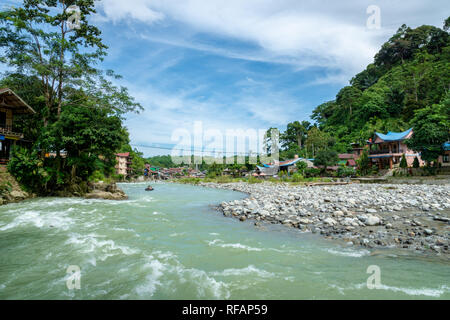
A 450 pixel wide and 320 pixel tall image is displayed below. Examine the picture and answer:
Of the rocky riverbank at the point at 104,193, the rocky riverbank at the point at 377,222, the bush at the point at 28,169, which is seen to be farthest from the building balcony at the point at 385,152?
the bush at the point at 28,169

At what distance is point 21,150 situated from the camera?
1391 centimetres

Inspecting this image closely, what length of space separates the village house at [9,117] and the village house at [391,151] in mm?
38467

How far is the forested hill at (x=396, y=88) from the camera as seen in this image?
120 feet

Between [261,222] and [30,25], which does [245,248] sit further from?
[30,25]

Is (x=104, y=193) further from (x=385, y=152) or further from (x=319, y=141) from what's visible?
(x=319, y=141)

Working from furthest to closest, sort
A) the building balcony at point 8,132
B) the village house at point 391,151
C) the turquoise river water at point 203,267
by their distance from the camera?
the village house at point 391,151 → the building balcony at point 8,132 → the turquoise river water at point 203,267

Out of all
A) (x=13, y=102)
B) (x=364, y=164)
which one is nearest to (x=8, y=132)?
(x=13, y=102)

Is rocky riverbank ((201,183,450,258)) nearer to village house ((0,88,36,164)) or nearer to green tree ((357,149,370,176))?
village house ((0,88,36,164))

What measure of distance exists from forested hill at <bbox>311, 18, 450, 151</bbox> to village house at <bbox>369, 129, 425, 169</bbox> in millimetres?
3680

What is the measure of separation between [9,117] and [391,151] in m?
41.2

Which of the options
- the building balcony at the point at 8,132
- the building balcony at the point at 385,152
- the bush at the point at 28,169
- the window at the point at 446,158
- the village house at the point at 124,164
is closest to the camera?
the bush at the point at 28,169

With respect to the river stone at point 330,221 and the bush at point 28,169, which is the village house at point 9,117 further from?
the river stone at point 330,221
